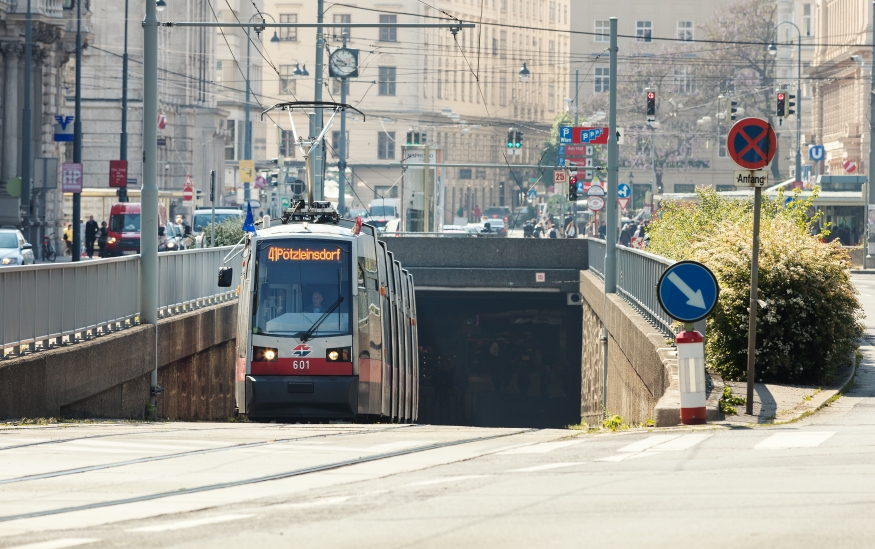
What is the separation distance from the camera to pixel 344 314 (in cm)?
2022

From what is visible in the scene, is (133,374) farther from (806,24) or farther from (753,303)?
(806,24)

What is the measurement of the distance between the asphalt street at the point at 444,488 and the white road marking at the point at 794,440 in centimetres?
2

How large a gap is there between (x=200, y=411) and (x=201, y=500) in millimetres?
15277

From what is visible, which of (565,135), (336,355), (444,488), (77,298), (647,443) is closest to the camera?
(444,488)

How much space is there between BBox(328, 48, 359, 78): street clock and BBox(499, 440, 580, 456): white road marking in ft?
102

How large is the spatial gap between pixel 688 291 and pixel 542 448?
7.11 ft

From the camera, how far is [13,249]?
38.2 metres

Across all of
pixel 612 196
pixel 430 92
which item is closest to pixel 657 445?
pixel 612 196

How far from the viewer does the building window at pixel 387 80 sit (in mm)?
114062

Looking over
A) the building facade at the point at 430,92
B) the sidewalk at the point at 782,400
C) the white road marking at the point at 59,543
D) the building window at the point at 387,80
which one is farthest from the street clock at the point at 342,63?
the building window at the point at 387,80

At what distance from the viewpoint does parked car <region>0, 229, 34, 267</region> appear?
123 feet

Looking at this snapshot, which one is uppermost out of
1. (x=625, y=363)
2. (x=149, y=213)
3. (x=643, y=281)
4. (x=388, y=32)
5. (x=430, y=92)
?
(x=388, y=32)

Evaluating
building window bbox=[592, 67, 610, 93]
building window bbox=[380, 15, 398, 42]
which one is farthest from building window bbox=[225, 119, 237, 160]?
building window bbox=[592, 67, 610, 93]

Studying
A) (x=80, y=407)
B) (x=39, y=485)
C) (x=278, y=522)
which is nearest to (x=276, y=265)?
(x=80, y=407)
